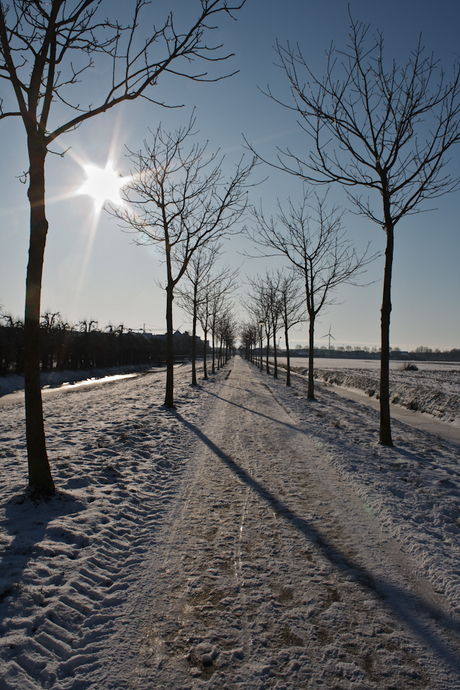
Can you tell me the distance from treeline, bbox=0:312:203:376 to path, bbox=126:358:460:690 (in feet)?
70.2

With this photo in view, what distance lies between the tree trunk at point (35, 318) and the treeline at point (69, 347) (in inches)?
784

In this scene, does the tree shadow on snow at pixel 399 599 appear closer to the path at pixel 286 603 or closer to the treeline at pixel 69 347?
the path at pixel 286 603

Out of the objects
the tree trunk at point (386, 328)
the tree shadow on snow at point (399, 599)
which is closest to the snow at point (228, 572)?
the tree shadow on snow at point (399, 599)

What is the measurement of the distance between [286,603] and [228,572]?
0.61 m

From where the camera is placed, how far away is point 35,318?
14.6 ft

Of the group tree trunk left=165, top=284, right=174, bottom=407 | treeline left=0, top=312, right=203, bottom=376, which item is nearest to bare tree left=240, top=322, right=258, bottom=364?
treeline left=0, top=312, right=203, bottom=376

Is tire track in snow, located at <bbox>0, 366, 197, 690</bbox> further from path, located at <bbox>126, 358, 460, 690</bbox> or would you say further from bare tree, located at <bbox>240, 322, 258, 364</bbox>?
bare tree, located at <bbox>240, 322, 258, 364</bbox>

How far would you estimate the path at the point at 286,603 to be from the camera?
219cm

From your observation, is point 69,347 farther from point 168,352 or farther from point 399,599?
point 399,599

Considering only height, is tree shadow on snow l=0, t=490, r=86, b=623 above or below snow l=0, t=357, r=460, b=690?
above

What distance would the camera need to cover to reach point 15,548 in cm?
332

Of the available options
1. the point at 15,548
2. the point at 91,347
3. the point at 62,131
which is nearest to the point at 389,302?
the point at 62,131

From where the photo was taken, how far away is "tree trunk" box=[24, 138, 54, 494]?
14.5 feet

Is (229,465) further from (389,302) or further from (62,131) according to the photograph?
(62,131)
